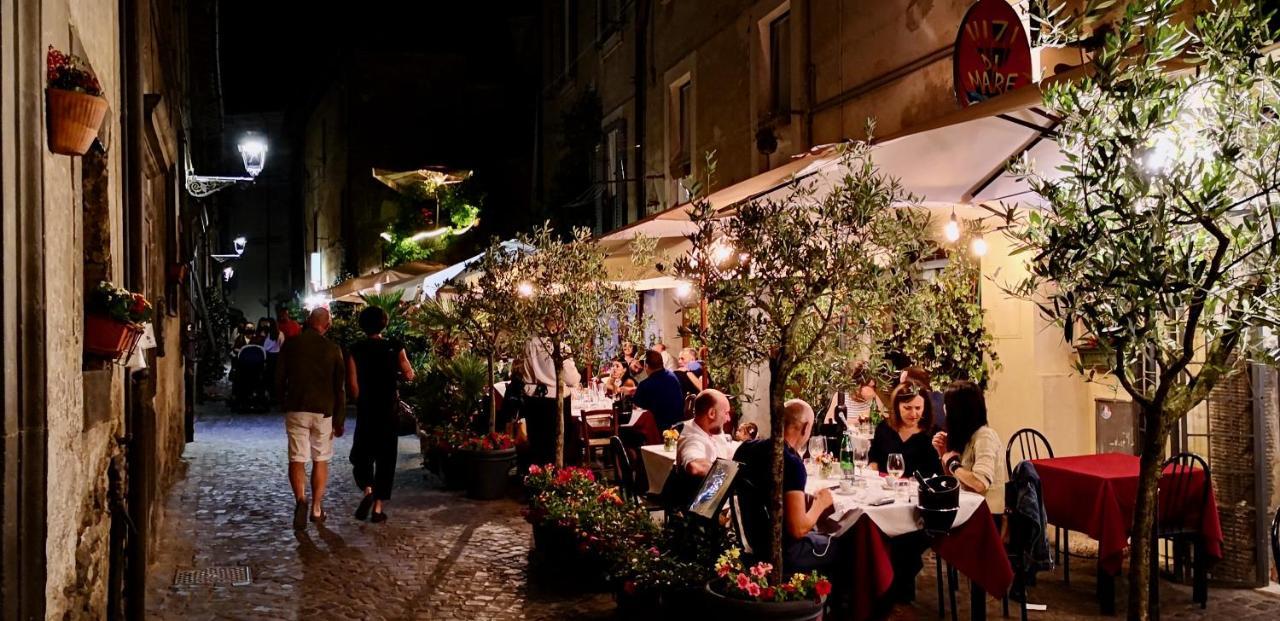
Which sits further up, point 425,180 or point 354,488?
point 425,180

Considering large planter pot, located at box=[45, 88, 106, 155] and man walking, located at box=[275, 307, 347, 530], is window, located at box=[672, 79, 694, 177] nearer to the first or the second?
man walking, located at box=[275, 307, 347, 530]

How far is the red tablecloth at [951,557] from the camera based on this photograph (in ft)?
18.9

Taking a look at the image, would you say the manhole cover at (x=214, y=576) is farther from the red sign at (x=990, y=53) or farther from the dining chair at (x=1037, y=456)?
the red sign at (x=990, y=53)

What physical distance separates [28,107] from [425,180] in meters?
22.1

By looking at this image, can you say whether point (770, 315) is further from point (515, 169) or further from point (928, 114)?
point (515, 169)

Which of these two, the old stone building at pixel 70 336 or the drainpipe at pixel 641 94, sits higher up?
the drainpipe at pixel 641 94

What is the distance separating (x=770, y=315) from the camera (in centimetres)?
495

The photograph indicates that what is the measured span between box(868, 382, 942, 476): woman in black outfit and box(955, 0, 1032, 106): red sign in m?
2.55

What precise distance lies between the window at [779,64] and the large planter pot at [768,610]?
9.70 metres

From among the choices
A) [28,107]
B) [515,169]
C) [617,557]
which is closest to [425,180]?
[515,169]

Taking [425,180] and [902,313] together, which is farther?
[425,180]

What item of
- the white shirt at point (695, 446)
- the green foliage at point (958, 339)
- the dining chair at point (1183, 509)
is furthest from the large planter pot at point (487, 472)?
the dining chair at point (1183, 509)

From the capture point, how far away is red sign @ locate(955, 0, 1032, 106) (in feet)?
26.1

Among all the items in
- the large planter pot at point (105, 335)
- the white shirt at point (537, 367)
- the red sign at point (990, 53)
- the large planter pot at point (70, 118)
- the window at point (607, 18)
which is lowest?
the white shirt at point (537, 367)
